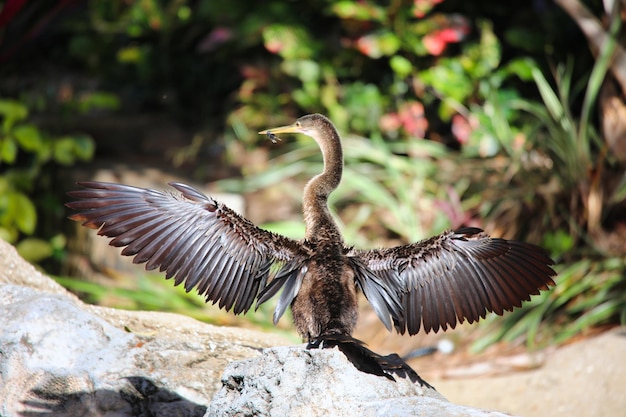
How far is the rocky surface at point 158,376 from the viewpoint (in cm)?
263

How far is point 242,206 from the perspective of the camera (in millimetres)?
6426

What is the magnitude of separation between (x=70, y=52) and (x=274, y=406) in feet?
20.7

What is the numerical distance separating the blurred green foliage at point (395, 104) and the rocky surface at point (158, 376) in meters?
2.56

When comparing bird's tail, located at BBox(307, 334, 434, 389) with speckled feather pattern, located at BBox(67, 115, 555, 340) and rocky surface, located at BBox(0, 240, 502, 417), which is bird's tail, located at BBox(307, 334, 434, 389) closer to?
rocky surface, located at BBox(0, 240, 502, 417)

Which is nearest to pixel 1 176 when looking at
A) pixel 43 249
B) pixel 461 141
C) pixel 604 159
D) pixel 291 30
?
pixel 43 249

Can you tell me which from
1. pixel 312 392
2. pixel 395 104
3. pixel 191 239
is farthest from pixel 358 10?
pixel 312 392

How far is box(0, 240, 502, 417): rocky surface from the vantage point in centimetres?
263

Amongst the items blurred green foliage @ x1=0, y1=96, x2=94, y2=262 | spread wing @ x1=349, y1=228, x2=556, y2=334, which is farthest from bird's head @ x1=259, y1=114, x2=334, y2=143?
blurred green foliage @ x1=0, y1=96, x2=94, y2=262

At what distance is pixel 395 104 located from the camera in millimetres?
6906

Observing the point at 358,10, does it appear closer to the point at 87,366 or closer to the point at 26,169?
the point at 26,169

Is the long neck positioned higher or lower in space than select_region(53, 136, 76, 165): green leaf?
lower

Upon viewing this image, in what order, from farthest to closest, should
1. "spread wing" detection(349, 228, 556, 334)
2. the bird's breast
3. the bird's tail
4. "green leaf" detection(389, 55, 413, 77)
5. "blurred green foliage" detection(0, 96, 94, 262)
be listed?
"green leaf" detection(389, 55, 413, 77), "blurred green foliage" detection(0, 96, 94, 262), "spread wing" detection(349, 228, 556, 334), the bird's breast, the bird's tail

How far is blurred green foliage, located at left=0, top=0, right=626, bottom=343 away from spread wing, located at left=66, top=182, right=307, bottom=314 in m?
2.47

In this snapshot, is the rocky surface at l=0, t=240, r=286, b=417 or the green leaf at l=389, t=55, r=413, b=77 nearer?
the rocky surface at l=0, t=240, r=286, b=417
